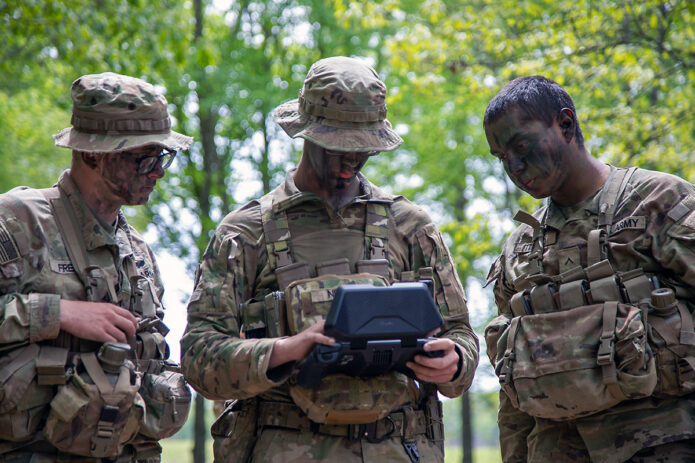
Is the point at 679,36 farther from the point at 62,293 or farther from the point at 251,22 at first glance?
the point at 62,293

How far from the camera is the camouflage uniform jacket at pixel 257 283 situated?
3.68 metres

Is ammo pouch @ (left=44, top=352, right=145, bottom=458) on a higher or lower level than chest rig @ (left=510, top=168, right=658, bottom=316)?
lower

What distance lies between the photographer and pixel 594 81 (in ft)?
37.7

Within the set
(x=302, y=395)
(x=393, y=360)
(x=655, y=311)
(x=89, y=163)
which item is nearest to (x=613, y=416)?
(x=655, y=311)

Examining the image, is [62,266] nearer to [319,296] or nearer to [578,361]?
[319,296]

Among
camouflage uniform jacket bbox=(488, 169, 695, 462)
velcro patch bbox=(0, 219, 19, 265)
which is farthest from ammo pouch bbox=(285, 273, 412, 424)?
velcro patch bbox=(0, 219, 19, 265)

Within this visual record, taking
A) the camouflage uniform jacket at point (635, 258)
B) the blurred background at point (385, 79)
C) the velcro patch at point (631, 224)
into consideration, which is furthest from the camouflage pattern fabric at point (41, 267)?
the blurred background at point (385, 79)

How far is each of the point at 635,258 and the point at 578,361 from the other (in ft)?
1.85

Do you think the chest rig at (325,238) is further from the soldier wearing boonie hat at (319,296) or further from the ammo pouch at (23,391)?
the ammo pouch at (23,391)

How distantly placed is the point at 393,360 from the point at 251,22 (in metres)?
13.9

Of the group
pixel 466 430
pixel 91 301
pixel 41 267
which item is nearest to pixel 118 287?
pixel 91 301

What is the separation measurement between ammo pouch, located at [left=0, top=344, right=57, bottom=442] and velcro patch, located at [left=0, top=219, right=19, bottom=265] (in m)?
0.43

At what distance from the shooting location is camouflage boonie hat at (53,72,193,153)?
14.5 ft

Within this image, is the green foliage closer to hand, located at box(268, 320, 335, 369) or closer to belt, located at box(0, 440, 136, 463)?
belt, located at box(0, 440, 136, 463)
